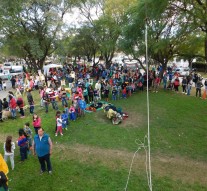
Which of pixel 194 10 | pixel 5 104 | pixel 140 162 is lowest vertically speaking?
pixel 140 162

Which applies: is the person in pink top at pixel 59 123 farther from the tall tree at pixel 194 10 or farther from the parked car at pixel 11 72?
the parked car at pixel 11 72

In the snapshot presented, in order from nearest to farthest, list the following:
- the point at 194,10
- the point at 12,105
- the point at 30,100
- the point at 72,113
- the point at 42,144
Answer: the point at 42,144
the point at 72,113
the point at 12,105
the point at 30,100
the point at 194,10

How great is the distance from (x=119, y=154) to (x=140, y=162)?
982mm

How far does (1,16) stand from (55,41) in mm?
6636

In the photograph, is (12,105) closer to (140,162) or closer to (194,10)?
(140,162)

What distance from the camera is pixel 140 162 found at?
8.20m

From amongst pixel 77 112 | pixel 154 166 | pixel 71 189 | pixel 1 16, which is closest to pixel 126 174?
pixel 154 166

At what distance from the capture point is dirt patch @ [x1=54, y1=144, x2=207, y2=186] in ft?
24.4

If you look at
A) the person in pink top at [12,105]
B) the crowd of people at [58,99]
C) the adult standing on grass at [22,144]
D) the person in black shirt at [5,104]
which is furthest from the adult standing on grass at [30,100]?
the adult standing on grass at [22,144]

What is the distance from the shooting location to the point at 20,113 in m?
13.8

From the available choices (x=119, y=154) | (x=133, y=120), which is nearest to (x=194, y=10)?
(x=133, y=120)

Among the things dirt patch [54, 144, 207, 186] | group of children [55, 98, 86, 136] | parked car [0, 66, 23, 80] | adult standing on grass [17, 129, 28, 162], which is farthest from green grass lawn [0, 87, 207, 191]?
parked car [0, 66, 23, 80]

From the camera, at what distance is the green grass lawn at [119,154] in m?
6.98

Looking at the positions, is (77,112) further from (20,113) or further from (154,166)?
(154,166)
